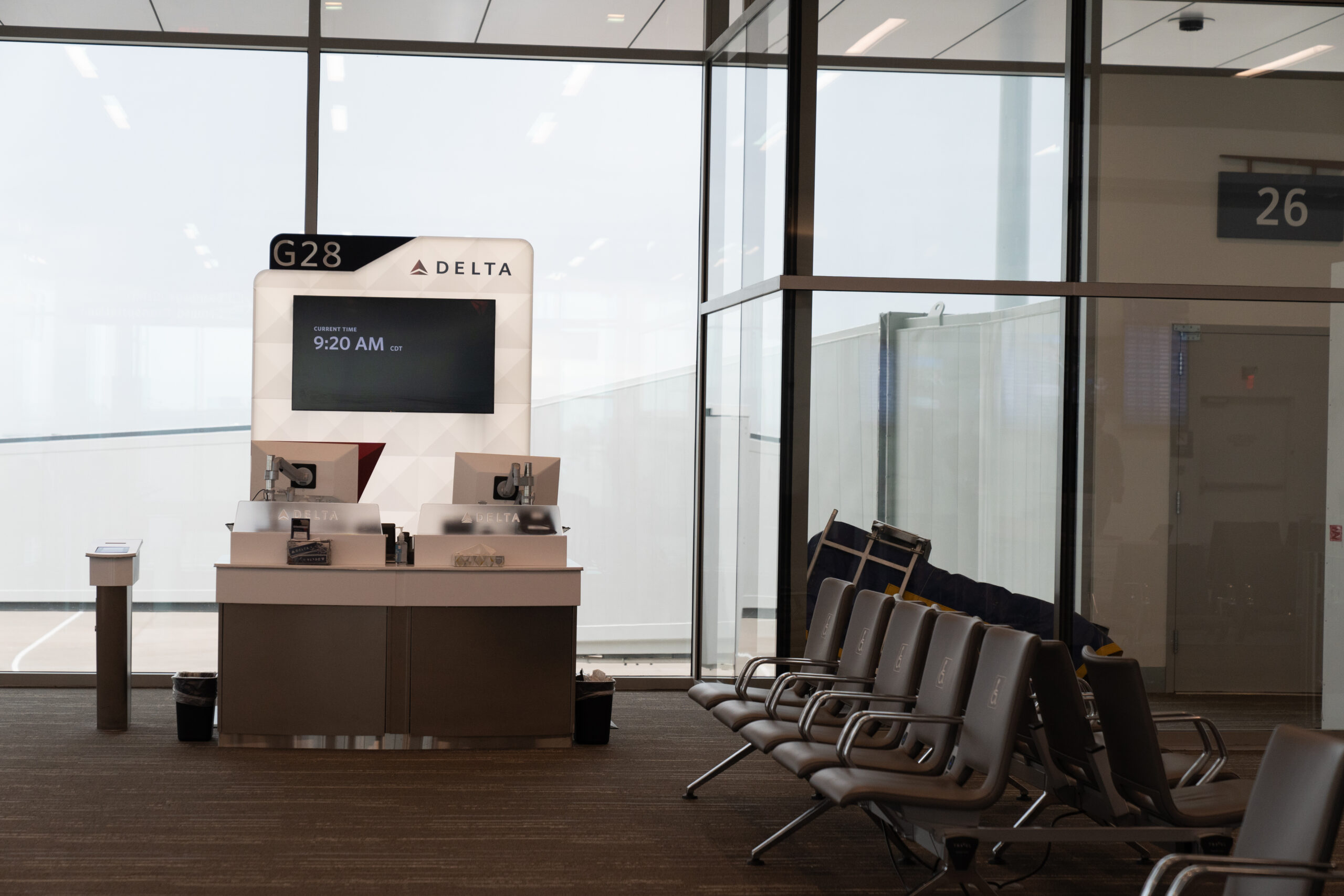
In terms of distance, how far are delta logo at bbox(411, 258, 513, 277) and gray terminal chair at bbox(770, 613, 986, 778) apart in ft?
13.6

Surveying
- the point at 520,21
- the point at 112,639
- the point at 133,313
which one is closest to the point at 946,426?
the point at 520,21

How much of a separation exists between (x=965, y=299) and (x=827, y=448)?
1137mm

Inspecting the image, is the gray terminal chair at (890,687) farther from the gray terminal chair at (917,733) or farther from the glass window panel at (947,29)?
the glass window panel at (947,29)

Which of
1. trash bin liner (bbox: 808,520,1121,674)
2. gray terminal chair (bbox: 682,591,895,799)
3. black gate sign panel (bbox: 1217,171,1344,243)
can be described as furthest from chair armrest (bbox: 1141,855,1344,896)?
black gate sign panel (bbox: 1217,171,1344,243)

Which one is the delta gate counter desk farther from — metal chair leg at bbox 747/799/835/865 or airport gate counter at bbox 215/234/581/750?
metal chair leg at bbox 747/799/835/865

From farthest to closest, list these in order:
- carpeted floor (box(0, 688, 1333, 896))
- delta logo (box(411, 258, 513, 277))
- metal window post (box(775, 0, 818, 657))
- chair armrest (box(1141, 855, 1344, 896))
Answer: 1. delta logo (box(411, 258, 513, 277))
2. metal window post (box(775, 0, 818, 657))
3. carpeted floor (box(0, 688, 1333, 896))
4. chair armrest (box(1141, 855, 1344, 896))

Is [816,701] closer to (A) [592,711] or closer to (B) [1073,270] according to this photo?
(A) [592,711]

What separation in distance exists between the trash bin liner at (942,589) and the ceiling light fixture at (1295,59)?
3.29 metres

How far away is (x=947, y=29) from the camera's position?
6.50 m

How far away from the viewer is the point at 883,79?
21.1 feet

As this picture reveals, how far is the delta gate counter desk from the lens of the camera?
18.7 ft

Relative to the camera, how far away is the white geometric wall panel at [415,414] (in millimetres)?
7215

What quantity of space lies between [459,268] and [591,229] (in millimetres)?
927

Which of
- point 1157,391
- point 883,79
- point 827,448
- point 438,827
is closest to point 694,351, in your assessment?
point 827,448
